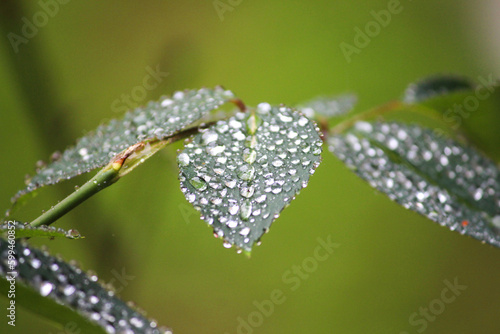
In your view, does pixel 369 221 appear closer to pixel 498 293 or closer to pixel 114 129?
pixel 498 293

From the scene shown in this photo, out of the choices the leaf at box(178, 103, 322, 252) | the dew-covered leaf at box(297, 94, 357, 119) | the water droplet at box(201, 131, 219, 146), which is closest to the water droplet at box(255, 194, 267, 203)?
the leaf at box(178, 103, 322, 252)

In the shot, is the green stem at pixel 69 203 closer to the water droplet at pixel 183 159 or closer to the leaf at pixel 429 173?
the water droplet at pixel 183 159

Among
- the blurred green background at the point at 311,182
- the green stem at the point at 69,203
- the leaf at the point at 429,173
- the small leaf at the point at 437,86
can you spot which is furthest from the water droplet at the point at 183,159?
the blurred green background at the point at 311,182

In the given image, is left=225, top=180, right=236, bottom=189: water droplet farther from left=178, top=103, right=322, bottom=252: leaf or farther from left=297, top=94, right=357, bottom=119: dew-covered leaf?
left=297, top=94, right=357, bottom=119: dew-covered leaf

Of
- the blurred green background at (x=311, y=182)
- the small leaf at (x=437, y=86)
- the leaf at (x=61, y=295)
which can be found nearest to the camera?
the leaf at (x=61, y=295)

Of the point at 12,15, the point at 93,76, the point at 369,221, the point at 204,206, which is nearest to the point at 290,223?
the point at 369,221
